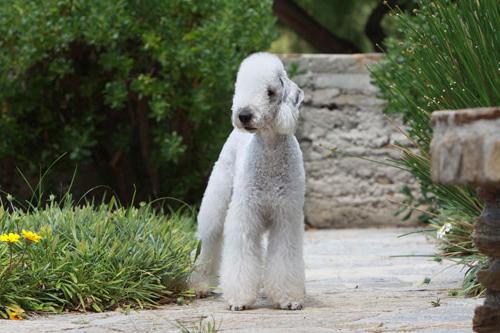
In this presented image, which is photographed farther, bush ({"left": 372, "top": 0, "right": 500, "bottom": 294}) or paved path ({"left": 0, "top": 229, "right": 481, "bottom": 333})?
bush ({"left": 372, "top": 0, "right": 500, "bottom": 294})

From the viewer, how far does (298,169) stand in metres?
4.50

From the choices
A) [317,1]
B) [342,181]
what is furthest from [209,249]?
[317,1]

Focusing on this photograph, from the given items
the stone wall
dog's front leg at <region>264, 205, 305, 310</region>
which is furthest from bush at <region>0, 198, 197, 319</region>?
the stone wall

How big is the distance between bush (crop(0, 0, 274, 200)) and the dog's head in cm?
324

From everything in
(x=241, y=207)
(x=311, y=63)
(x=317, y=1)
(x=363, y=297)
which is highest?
(x=317, y=1)

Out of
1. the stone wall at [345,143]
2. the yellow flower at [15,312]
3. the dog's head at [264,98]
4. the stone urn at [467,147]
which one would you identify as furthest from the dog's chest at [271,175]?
the stone wall at [345,143]

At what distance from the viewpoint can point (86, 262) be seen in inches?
173

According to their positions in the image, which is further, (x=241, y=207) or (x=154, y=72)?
(x=154, y=72)

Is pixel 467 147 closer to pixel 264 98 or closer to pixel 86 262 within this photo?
pixel 264 98

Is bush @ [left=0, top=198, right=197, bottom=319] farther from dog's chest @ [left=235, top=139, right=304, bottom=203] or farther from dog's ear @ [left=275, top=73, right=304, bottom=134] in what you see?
dog's ear @ [left=275, top=73, right=304, bottom=134]

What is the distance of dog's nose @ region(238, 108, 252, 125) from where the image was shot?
4.22 meters

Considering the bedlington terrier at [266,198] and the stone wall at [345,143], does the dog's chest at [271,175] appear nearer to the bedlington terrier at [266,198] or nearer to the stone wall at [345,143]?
the bedlington terrier at [266,198]

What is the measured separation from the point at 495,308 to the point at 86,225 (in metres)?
2.34

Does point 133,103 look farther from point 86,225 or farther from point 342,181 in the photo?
point 86,225
